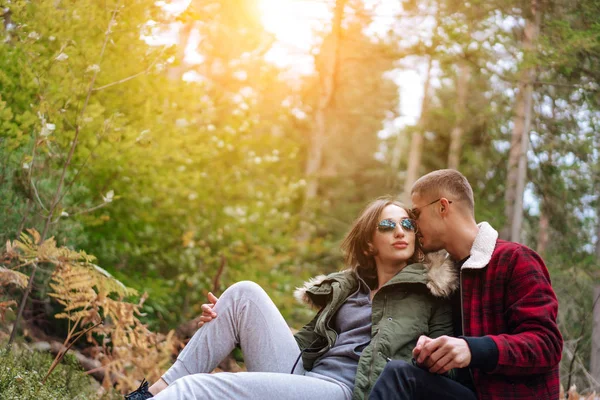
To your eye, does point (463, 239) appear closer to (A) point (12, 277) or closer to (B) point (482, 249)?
(B) point (482, 249)

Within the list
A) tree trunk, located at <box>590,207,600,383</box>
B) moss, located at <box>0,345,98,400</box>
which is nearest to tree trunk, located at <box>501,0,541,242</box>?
tree trunk, located at <box>590,207,600,383</box>

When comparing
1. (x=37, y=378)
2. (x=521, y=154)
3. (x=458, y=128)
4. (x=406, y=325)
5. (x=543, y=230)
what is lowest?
(x=458, y=128)

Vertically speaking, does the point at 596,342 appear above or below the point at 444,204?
below

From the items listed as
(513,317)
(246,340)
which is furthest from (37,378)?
(513,317)

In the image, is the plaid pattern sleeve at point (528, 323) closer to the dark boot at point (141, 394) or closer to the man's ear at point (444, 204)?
the man's ear at point (444, 204)

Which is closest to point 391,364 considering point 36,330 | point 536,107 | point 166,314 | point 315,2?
point 36,330

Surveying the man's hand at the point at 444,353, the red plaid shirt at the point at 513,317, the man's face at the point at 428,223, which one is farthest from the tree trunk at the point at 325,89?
the man's hand at the point at 444,353

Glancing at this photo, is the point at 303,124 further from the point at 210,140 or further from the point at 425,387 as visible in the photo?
the point at 425,387

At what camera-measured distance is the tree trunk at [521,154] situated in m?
6.42

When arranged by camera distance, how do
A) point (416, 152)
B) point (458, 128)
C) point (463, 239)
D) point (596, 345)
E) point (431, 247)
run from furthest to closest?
point (416, 152) → point (458, 128) → point (596, 345) → point (431, 247) → point (463, 239)

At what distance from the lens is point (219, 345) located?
9.87 ft

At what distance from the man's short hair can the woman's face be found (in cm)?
20

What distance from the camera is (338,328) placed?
3090 millimetres

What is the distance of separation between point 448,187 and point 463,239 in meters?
0.27
